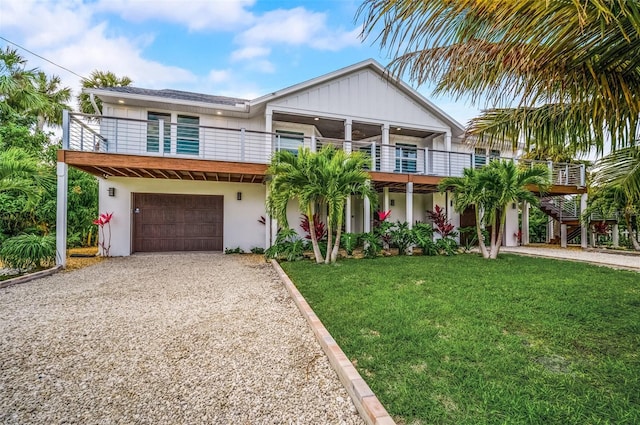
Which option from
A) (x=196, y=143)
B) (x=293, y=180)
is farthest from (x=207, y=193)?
(x=293, y=180)

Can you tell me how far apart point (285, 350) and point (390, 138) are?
39.6 ft

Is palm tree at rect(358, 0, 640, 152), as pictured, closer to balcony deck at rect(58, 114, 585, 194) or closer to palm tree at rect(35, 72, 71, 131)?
balcony deck at rect(58, 114, 585, 194)

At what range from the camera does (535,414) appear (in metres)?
2.08

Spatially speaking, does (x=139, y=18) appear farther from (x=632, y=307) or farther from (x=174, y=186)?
(x=632, y=307)

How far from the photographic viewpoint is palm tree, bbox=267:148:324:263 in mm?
7922

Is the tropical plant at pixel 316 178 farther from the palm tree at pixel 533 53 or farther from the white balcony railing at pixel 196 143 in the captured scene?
the palm tree at pixel 533 53

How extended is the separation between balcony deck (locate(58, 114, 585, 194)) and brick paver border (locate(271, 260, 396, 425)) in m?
6.46

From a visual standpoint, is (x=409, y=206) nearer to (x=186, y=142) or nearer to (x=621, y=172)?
(x=621, y=172)

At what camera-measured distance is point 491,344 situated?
127 inches

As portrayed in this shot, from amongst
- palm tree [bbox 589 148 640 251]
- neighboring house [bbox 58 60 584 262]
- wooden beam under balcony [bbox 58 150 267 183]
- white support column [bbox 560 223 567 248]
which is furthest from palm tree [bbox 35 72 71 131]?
white support column [bbox 560 223 567 248]

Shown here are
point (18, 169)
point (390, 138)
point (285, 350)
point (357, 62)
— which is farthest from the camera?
point (390, 138)

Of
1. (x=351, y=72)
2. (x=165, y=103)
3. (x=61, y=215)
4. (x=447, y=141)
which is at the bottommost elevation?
(x=61, y=215)

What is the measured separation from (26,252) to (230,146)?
6408 mm

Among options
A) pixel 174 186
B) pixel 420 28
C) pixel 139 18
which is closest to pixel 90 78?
pixel 139 18
